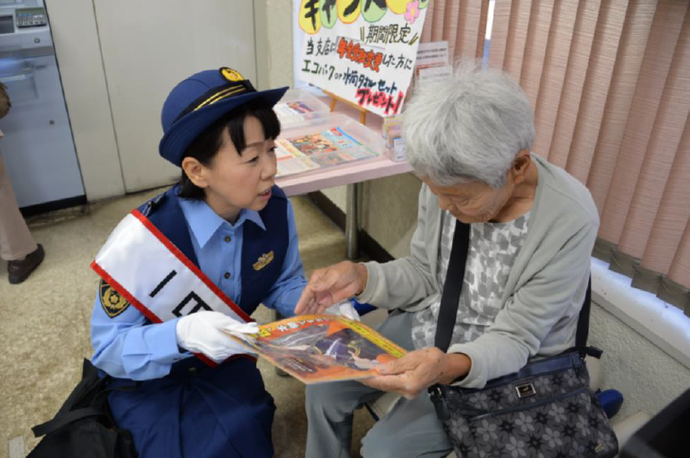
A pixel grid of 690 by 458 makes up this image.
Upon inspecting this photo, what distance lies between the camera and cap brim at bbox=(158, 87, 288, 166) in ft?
4.01

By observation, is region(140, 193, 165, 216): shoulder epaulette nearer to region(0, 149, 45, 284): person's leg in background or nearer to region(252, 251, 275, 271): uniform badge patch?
region(252, 251, 275, 271): uniform badge patch

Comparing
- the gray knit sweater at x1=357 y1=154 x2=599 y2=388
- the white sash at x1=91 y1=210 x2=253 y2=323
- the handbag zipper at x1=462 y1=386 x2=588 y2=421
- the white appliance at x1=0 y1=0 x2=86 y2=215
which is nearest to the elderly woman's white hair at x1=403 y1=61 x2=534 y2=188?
the gray knit sweater at x1=357 y1=154 x2=599 y2=388

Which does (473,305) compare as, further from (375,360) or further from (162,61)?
(162,61)

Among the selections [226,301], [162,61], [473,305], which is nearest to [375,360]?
[473,305]

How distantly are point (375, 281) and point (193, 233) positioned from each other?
50cm

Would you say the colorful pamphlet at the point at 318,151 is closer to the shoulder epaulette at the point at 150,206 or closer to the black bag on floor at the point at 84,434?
the shoulder epaulette at the point at 150,206

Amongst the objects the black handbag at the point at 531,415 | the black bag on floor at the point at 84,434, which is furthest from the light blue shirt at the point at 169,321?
the black handbag at the point at 531,415

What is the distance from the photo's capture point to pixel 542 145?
5.82 ft

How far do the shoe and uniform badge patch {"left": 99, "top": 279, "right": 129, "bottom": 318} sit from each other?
5.96 ft

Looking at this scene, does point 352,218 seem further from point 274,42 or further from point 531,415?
point 531,415

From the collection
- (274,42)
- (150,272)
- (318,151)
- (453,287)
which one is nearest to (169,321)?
(150,272)

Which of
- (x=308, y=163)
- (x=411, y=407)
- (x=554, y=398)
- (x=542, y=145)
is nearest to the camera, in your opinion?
(x=554, y=398)

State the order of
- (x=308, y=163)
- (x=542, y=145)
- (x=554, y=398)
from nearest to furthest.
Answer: (x=554, y=398), (x=542, y=145), (x=308, y=163)

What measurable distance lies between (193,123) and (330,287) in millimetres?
543
